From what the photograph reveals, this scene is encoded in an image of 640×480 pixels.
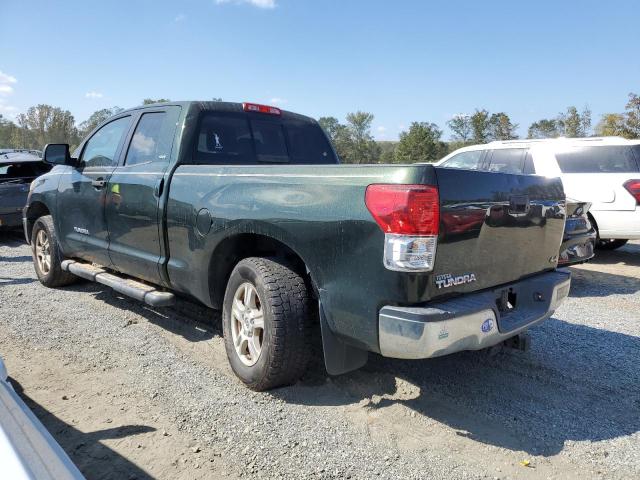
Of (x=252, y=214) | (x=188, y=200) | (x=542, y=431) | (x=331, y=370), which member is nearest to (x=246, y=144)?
(x=188, y=200)

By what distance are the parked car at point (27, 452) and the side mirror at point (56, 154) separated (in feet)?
13.0

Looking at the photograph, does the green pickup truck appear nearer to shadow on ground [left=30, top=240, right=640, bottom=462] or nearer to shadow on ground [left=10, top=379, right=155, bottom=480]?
shadow on ground [left=30, top=240, right=640, bottom=462]

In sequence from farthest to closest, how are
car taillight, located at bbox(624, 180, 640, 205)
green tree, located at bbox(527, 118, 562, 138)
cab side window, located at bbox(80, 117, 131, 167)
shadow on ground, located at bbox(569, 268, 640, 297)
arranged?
green tree, located at bbox(527, 118, 562, 138)
car taillight, located at bbox(624, 180, 640, 205)
shadow on ground, located at bbox(569, 268, 640, 297)
cab side window, located at bbox(80, 117, 131, 167)

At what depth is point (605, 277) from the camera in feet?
24.1

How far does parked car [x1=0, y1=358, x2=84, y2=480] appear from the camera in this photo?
130 centimetres

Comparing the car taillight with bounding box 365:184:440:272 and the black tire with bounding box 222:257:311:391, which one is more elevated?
the car taillight with bounding box 365:184:440:272

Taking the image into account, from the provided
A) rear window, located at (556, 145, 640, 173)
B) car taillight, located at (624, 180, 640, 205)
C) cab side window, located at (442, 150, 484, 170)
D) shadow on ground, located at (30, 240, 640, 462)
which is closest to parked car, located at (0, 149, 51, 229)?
shadow on ground, located at (30, 240, 640, 462)

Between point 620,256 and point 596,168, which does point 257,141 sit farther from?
point 620,256

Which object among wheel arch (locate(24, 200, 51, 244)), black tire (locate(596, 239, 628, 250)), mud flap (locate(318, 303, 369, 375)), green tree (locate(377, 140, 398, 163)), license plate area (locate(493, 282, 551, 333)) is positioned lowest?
black tire (locate(596, 239, 628, 250))

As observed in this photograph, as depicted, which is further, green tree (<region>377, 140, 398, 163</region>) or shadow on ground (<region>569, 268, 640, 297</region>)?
green tree (<region>377, 140, 398, 163</region>)

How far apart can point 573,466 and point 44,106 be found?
69674 millimetres

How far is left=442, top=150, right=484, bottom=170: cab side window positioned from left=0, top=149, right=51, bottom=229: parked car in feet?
25.4

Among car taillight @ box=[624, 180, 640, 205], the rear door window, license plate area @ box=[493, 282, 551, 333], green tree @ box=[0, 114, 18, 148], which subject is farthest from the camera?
green tree @ box=[0, 114, 18, 148]

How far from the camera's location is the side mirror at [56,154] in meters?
5.05
